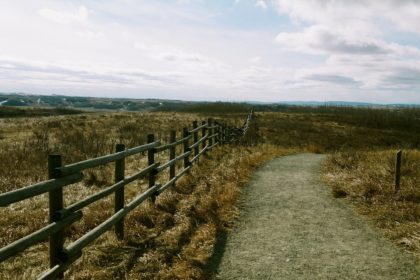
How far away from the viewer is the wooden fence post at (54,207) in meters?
4.77

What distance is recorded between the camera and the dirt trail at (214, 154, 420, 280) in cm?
565

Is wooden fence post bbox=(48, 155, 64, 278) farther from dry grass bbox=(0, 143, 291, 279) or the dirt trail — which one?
the dirt trail

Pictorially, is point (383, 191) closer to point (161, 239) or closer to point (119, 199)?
point (161, 239)

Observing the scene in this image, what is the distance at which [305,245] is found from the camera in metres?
6.70

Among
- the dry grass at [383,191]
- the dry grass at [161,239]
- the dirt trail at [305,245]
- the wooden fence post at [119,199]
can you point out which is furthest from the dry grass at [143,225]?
the dry grass at [383,191]

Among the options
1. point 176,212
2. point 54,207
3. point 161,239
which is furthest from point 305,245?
point 54,207

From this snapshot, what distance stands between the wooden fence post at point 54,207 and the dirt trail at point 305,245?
1982 millimetres

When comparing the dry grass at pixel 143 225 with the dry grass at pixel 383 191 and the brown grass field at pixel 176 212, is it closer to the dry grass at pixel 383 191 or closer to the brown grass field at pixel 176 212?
the brown grass field at pixel 176 212

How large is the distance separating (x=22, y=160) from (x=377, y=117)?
2086 inches

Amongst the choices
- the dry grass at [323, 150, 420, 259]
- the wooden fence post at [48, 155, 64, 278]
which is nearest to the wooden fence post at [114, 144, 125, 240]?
the wooden fence post at [48, 155, 64, 278]

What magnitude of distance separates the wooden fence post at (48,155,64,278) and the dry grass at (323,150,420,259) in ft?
16.3

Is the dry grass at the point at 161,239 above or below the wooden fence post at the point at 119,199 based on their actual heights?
below

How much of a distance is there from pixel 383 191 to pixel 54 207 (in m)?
7.52

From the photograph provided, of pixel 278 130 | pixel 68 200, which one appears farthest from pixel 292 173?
pixel 278 130
